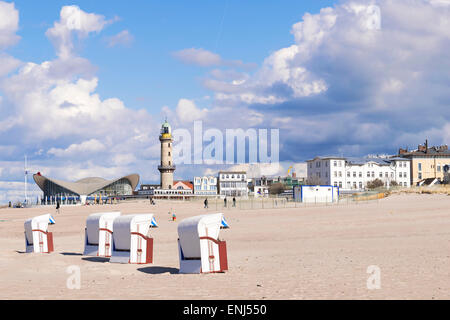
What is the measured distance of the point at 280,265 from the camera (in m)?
14.1

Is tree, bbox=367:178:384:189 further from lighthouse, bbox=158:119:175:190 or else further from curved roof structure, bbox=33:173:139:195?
curved roof structure, bbox=33:173:139:195

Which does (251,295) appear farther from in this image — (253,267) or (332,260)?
(332,260)

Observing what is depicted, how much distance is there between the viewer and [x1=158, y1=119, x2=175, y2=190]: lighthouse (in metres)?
126

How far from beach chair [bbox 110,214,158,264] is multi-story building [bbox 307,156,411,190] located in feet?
338

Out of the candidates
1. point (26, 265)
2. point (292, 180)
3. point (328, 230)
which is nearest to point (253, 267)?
point (26, 265)

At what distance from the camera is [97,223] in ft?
61.2

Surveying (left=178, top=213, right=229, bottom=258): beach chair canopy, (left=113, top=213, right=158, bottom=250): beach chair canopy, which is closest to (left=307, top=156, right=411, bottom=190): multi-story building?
(left=113, top=213, right=158, bottom=250): beach chair canopy

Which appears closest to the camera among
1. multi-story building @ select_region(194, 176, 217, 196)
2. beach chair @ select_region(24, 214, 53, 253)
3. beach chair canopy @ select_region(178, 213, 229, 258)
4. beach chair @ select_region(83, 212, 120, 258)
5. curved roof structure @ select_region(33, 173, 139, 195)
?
beach chair canopy @ select_region(178, 213, 229, 258)

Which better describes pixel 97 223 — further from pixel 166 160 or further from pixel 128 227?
pixel 166 160

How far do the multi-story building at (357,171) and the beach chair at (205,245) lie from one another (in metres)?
106

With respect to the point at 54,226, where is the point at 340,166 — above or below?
above

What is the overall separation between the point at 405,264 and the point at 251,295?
536cm

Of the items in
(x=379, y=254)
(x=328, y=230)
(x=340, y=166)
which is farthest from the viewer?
(x=340, y=166)

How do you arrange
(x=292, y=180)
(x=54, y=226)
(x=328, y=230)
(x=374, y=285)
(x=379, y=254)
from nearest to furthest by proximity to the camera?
(x=374, y=285) → (x=379, y=254) → (x=328, y=230) → (x=54, y=226) → (x=292, y=180)
